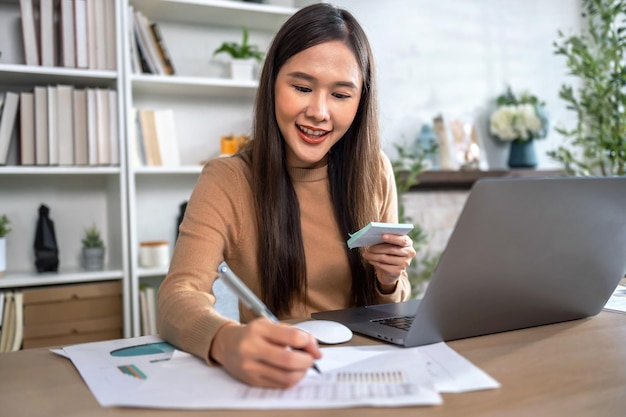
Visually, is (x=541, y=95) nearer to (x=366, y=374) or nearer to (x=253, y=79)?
(x=253, y=79)

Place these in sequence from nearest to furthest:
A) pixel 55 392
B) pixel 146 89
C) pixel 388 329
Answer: pixel 55 392, pixel 388 329, pixel 146 89

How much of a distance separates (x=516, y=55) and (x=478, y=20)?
32 centimetres

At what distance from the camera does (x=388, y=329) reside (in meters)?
1.03

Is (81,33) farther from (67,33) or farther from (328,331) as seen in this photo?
(328,331)

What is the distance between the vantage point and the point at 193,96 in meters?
3.04

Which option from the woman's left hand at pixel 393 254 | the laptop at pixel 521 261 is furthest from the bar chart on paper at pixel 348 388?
the woman's left hand at pixel 393 254

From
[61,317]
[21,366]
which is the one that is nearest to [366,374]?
[21,366]

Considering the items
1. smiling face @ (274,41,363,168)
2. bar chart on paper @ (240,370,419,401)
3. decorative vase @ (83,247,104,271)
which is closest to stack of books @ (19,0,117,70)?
decorative vase @ (83,247,104,271)

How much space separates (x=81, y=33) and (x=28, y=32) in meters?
0.20

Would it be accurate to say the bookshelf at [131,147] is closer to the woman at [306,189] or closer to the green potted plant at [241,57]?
the green potted plant at [241,57]

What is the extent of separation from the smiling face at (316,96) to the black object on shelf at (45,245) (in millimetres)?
1588

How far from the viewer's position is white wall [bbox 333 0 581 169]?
335cm

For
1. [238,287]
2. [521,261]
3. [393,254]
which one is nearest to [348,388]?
[238,287]

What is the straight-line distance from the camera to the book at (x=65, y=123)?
257cm
